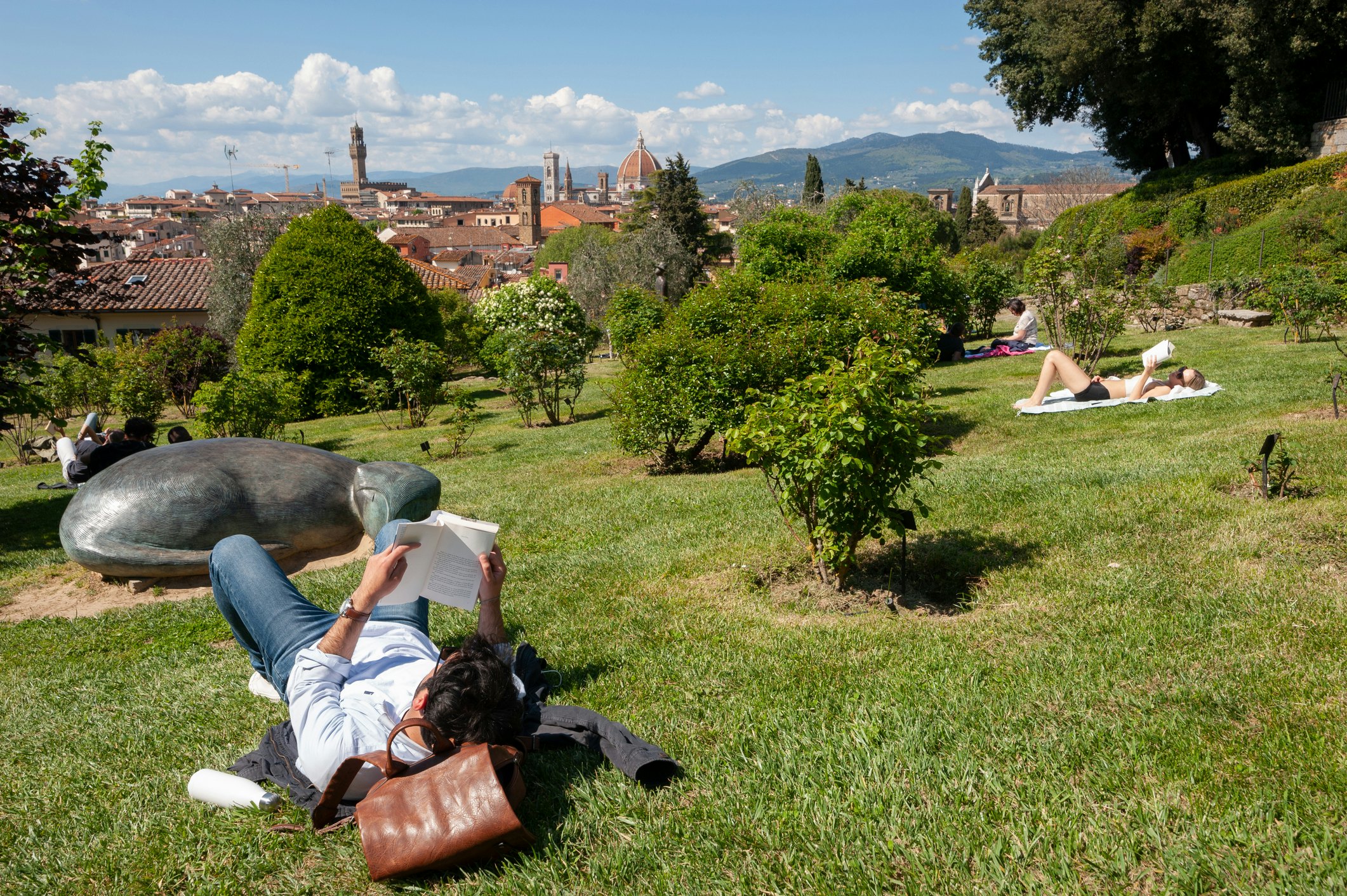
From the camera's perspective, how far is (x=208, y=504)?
20.3 ft

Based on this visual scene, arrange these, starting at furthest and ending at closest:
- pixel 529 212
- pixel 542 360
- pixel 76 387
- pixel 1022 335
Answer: pixel 529 212 → pixel 76 387 → pixel 1022 335 → pixel 542 360

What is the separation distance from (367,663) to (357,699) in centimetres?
25

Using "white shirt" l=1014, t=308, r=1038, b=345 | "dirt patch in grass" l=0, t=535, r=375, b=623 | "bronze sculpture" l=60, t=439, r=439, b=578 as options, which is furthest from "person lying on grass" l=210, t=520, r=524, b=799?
"white shirt" l=1014, t=308, r=1038, b=345

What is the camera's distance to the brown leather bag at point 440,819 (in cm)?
255

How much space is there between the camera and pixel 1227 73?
77.8 feet

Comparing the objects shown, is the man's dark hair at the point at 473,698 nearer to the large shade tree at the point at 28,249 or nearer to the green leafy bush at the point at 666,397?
the green leafy bush at the point at 666,397

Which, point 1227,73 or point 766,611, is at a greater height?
point 1227,73

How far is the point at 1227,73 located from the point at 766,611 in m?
26.6

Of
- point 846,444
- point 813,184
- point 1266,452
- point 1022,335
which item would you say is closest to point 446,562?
point 846,444

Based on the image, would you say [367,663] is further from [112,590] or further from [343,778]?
[112,590]

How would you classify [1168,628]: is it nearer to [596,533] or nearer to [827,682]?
[827,682]

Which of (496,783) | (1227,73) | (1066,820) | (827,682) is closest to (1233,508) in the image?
(827,682)

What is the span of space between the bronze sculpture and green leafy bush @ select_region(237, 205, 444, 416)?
1121 centimetres

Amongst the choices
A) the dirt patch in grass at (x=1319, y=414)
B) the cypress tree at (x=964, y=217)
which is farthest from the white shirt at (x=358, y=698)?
the cypress tree at (x=964, y=217)
